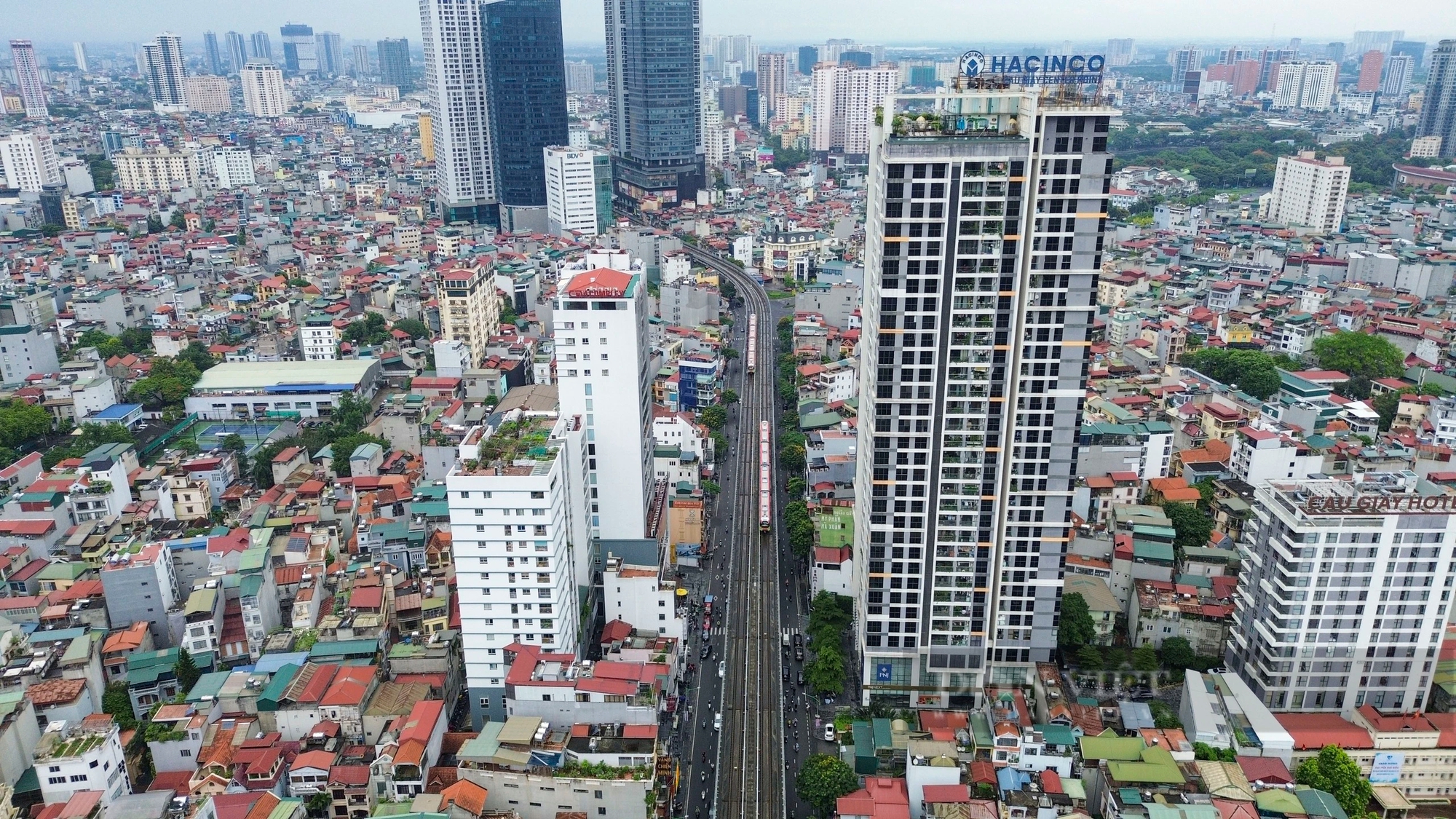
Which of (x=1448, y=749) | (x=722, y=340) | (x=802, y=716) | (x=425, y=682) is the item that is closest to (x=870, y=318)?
(x=802, y=716)

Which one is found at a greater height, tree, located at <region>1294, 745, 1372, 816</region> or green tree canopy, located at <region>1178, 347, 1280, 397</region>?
green tree canopy, located at <region>1178, 347, 1280, 397</region>

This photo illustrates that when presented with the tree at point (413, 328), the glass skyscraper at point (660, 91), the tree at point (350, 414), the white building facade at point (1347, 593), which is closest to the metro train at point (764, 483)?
the white building facade at point (1347, 593)

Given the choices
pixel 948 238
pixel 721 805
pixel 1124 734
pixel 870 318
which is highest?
pixel 948 238

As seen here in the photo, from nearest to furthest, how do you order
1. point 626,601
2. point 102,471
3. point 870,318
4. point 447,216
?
point 870,318 < point 626,601 < point 102,471 < point 447,216

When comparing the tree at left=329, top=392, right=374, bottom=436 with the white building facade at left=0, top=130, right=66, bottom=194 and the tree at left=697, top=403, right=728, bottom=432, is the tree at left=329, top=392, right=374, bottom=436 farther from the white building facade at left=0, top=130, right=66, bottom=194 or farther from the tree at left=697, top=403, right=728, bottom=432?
the white building facade at left=0, top=130, right=66, bottom=194

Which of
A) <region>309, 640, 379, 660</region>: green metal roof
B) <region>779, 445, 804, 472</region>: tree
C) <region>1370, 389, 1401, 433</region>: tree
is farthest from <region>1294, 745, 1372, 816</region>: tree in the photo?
<region>1370, 389, 1401, 433</region>: tree

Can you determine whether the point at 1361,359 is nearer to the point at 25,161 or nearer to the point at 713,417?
the point at 713,417

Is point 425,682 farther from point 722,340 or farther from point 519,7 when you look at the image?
point 519,7

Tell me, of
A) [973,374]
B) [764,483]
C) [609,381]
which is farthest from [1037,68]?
[764,483]
